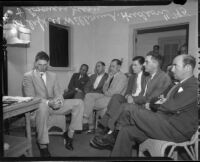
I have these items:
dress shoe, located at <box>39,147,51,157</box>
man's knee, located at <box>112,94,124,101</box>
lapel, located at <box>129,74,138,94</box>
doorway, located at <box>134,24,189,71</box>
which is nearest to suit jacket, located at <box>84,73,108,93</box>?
man's knee, located at <box>112,94,124,101</box>

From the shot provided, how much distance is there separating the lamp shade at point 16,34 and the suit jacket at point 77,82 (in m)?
0.47

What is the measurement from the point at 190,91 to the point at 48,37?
122 cm

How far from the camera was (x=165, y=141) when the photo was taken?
4.92 feet

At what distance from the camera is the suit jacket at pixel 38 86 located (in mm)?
1577

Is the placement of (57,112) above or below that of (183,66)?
below

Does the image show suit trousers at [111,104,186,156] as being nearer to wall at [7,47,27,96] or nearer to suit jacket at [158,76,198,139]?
suit jacket at [158,76,198,139]

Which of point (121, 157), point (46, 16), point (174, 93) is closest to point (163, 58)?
point (174, 93)

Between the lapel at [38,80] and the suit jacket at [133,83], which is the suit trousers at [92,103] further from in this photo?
the lapel at [38,80]

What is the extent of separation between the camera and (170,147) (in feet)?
4.94

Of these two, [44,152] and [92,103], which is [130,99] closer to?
[92,103]

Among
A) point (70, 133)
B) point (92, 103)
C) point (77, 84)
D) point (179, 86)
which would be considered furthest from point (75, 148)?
point (179, 86)

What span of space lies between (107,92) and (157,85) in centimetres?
41

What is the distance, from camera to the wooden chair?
4.89 ft

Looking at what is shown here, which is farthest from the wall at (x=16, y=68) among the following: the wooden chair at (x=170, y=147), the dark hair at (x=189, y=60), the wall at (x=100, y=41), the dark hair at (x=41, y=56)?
the dark hair at (x=189, y=60)
